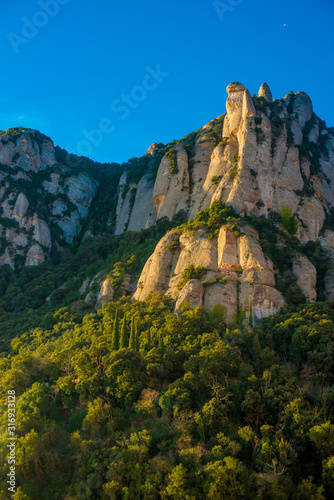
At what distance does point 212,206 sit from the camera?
62562 mm

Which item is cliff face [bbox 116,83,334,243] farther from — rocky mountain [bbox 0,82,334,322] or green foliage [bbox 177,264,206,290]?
green foliage [bbox 177,264,206,290]

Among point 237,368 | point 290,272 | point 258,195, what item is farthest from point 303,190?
point 237,368

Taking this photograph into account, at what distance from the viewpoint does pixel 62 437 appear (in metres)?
35.0

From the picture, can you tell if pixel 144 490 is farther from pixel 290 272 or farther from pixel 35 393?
pixel 290 272

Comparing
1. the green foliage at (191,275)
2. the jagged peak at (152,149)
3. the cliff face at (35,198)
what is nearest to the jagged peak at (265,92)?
the jagged peak at (152,149)

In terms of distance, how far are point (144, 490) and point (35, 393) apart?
1462 cm

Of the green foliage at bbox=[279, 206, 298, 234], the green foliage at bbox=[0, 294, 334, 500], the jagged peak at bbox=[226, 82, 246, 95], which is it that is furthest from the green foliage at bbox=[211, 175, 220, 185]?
the green foliage at bbox=[0, 294, 334, 500]

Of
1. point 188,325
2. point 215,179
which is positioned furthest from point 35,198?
point 188,325

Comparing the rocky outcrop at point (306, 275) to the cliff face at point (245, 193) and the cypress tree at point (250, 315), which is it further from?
the cypress tree at point (250, 315)

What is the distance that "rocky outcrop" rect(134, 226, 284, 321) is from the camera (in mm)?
46906

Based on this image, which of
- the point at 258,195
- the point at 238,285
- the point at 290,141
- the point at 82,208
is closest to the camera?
the point at 238,285

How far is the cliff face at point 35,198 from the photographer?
86938 millimetres

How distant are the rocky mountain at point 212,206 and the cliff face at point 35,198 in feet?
0.82

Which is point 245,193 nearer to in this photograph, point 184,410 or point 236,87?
point 236,87
